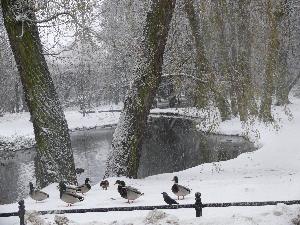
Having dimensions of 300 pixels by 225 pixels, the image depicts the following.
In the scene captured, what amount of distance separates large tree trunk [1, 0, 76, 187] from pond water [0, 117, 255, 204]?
21.9ft

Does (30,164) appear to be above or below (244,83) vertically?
below

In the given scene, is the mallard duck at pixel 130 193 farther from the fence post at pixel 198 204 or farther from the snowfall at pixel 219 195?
the fence post at pixel 198 204

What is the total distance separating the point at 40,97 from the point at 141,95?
2568mm

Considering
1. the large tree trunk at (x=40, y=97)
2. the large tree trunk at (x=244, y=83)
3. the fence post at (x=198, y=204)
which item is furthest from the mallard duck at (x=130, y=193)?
the large tree trunk at (x=244, y=83)

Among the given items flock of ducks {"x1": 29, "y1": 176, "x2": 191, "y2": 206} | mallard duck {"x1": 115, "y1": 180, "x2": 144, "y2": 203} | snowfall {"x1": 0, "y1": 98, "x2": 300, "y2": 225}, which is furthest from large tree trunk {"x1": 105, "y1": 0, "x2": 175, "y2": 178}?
mallard duck {"x1": 115, "y1": 180, "x2": 144, "y2": 203}

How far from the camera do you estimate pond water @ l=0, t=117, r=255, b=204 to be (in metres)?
20.4

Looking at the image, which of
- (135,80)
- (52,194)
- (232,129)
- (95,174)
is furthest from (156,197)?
(232,129)

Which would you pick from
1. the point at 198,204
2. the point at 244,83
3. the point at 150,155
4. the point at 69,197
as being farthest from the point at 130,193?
the point at 150,155

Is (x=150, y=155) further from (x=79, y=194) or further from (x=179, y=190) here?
(x=179, y=190)

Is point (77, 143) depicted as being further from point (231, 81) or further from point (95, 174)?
point (231, 81)

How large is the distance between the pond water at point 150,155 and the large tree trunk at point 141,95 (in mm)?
4931

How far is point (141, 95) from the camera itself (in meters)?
11.5

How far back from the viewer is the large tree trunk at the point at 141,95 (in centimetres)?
1125

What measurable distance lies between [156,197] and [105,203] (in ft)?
3.67
